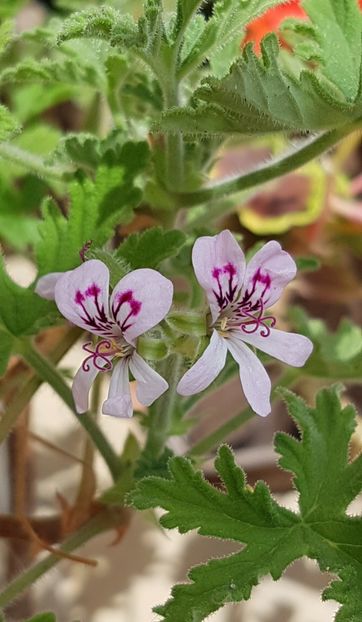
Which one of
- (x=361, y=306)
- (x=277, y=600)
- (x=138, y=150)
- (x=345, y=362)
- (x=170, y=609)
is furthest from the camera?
(x=361, y=306)

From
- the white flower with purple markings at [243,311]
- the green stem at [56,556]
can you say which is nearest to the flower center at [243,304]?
the white flower with purple markings at [243,311]

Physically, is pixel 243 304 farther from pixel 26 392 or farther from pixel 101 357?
pixel 26 392

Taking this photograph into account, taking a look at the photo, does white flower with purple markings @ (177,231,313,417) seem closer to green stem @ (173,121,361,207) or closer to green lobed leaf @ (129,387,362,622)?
green lobed leaf @ (129,387,362,622)

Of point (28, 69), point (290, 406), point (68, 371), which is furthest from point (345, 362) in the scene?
point (28, 69)

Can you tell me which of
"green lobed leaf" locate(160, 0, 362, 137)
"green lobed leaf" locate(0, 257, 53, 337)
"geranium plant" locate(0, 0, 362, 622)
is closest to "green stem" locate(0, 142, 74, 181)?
"geranium plant" locate(0, 0, 362, 622)

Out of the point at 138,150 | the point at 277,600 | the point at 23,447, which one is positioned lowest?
the point at 277,600

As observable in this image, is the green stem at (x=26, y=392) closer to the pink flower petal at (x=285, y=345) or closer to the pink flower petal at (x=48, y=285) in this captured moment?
the pink flower petal at (x=48, y=285)

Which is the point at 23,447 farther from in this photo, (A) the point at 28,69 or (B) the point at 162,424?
(A) the point at 28,69
